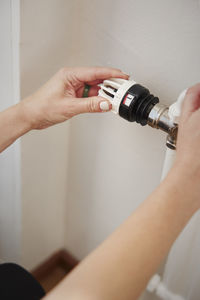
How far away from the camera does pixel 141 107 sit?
0.56 meters

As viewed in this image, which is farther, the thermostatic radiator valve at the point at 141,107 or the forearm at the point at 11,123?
the forearm at the point at 11,123

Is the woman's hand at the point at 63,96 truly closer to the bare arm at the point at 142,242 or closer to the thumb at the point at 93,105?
the thumb at the point at 93,105

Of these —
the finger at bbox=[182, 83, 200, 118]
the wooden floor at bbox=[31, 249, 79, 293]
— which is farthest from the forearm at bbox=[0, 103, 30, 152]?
the wooden floor at bbox=[31, 249, 79, 293]

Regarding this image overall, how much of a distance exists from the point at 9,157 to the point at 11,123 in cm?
18

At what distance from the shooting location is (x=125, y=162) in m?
0.80

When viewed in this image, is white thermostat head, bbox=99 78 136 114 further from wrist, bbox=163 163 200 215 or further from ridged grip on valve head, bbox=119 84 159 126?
wrist, bbox=163 163 200 215

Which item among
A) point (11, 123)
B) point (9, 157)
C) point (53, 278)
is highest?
point (11, 123)

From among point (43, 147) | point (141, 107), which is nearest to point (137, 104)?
point (141, 107)

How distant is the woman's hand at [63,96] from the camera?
62 centimetres

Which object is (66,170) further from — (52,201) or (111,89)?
(111,89)

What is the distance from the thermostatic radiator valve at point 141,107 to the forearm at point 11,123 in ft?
0.71

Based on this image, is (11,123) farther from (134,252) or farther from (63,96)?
(134,252)

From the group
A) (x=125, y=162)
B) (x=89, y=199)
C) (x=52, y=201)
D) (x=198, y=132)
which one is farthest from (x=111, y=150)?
(x=198, y=132)

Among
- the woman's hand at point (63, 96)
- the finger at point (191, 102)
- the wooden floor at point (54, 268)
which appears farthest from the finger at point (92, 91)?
the wooden floor at point (54, 268)
